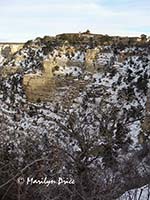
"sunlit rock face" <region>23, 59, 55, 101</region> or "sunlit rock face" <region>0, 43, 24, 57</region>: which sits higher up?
"sunlit rock face" <region>0, 43, 24, 57</region>

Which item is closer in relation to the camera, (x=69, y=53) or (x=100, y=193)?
(x=100, y=193)

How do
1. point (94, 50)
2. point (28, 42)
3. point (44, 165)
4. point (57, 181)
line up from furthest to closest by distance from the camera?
point (28, 42), point (94, 50), point (57, 181), point (44, 165)

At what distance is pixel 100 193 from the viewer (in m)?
3.82

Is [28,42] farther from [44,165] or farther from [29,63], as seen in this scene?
[44,165]

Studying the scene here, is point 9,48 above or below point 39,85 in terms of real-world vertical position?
above

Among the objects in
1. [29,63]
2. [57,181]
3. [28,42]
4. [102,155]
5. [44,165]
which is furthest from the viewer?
[28,42]

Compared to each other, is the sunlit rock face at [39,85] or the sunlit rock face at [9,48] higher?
the sunlit rock face at [9,48]

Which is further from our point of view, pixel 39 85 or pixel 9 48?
pixel 9 48

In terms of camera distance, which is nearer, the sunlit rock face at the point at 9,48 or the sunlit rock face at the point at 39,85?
the sunlit rock face at the point at 39,85

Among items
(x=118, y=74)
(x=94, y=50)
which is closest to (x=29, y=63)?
(x=94, y=50)

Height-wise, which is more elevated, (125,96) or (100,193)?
(100,193)

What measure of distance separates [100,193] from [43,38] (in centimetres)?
4379

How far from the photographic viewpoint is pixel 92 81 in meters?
38.0

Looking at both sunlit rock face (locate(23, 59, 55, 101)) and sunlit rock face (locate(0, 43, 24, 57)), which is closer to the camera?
sunlit rock face (locate(23, 59, 55, 101))
